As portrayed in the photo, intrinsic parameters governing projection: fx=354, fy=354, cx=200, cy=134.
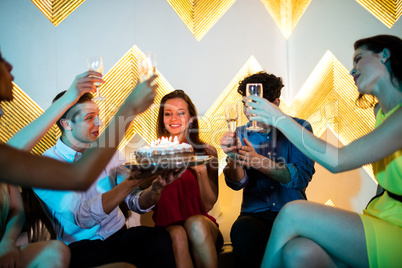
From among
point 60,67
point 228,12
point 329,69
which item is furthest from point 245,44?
point 60,67

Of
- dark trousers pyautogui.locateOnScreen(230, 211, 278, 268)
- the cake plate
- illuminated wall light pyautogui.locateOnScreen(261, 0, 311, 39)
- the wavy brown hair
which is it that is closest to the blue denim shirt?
dark trousers pyautogui.locateOnScreen(230, 211, 278, 268)

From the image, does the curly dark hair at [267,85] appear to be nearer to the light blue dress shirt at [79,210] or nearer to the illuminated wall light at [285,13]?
the light blue dress shirt at [79,210]

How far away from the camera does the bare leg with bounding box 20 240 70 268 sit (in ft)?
5.70

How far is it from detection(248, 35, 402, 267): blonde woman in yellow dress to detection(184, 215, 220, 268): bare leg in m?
0.58

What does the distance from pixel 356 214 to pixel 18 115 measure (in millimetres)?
2545

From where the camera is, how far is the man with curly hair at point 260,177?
7.82ft

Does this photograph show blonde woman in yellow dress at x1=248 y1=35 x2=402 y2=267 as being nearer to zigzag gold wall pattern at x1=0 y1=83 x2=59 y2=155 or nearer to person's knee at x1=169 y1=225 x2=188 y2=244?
person's knee at x1=169 y1=225 x2=188 y2=244

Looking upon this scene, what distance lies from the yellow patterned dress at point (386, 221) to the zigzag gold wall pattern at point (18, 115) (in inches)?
95.7

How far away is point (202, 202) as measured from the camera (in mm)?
2738

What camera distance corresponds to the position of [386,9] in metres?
3.40

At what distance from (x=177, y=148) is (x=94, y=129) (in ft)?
2.24

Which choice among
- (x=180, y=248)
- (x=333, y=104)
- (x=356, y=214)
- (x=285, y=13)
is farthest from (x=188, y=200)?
(x=285, y=13)

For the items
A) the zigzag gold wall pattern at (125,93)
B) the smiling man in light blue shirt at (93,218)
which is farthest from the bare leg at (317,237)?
the zigzag gold wall pattern at (125,93)

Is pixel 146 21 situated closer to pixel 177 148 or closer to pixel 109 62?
pixel 109 62
